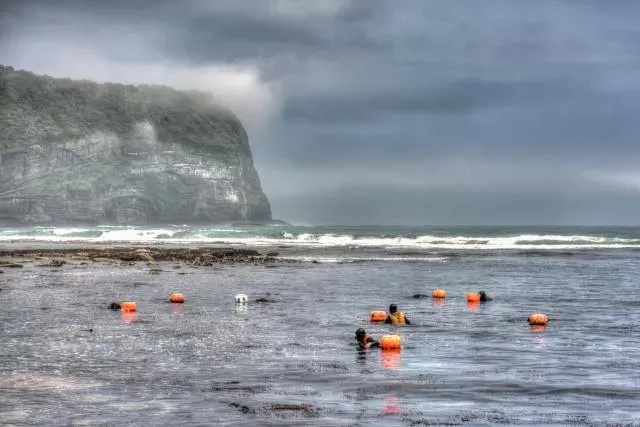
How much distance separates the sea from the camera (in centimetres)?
1457

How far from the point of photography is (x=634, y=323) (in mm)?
27203

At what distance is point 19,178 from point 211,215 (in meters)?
41.6

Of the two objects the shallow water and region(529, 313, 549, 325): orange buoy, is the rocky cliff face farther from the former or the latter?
region(529, 313, 549, 325): orange buoy

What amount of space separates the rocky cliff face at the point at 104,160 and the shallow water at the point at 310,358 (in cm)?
13373

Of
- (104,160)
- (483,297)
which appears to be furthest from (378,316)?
(104,160)

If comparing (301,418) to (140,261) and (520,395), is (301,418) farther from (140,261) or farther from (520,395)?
(140,261)

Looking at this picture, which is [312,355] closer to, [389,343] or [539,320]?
[389,343]

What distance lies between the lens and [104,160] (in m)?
177

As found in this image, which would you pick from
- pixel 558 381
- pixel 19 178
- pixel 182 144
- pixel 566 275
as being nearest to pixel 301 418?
pixel 558 381

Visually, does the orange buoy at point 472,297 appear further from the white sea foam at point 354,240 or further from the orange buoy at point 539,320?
the white sea foam at point 354,240

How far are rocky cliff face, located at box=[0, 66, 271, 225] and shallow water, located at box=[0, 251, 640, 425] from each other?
439 feet

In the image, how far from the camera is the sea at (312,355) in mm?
14570

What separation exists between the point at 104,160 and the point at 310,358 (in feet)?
539

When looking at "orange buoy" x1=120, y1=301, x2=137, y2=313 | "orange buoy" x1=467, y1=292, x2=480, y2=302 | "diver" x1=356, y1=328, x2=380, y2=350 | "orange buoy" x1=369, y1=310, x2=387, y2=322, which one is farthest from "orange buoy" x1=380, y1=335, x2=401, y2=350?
"orange buoy" x1=467, y1=292, x2=480, y2=302
